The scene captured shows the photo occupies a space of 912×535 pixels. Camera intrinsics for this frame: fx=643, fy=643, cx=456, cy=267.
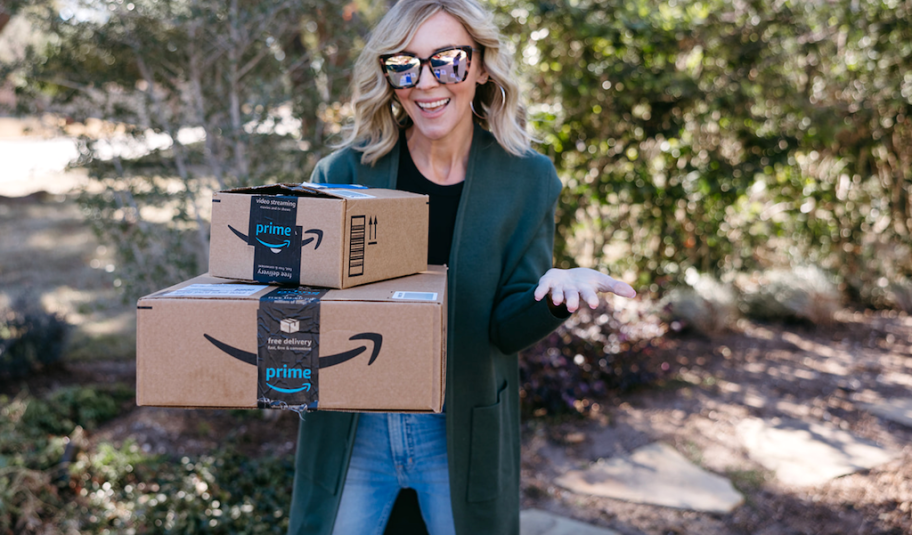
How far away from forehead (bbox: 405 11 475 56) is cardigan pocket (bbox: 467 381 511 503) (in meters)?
0.92

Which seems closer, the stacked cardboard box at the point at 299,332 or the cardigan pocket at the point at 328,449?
the stacked cardboard box at the point at 299,332

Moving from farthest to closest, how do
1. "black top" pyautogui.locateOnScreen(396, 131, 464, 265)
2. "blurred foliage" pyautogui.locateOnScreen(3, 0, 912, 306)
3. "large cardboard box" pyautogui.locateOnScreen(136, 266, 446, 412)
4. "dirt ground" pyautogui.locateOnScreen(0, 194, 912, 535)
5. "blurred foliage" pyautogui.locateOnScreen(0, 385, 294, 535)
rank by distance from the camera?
"blurred foliage" pyautogui.locateOnScreen(3, 0, 912, 306) < "dirt ground" pyautogui.locateOnScreen(0, 194, 912, 535) < "blurred foliage" pyautogui.locateOnScreen(0, 385, 294, 535) < "black top" pyautogui.locateOnScreen(396, 131, 464, 265) < "large cardboard box" pyautogui.locateOnScreen(136, 266, 446, 412)

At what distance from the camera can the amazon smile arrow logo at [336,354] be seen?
3.87 feet

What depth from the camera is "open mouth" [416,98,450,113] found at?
164cm

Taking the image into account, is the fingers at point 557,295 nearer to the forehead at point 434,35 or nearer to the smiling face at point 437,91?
the smiling face at point 437,91

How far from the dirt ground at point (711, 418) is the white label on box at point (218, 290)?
1931mm

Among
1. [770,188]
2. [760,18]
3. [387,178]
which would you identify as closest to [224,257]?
[387,178]

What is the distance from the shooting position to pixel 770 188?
16.8 ft

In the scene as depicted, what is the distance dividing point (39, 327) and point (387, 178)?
3136 millimetres

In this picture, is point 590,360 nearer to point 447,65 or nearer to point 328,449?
point 328,449

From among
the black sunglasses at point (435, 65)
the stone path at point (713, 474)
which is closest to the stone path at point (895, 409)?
the stone path at point (713, 474)

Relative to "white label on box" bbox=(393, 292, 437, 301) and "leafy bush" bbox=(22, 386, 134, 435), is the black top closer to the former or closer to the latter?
"white label on box" bbox=(393, 292, 437, 301)

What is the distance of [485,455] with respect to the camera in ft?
5.40

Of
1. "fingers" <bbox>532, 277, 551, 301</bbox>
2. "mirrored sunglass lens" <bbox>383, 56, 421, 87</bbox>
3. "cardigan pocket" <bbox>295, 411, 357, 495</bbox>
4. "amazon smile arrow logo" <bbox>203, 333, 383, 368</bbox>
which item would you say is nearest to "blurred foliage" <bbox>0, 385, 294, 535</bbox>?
"cardigan pocket" <bbox>295, 411, 357, 495</bbox>
